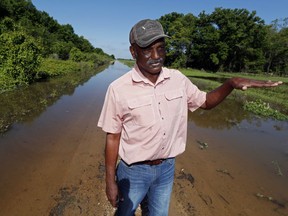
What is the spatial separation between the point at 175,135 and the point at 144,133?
296mm

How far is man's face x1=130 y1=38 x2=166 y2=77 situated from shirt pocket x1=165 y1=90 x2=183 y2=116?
20 centimetres

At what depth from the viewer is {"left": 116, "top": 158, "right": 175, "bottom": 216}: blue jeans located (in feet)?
7.25

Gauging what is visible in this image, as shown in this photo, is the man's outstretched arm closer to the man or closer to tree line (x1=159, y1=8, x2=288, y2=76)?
the man

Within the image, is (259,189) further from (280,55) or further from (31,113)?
(280,55)

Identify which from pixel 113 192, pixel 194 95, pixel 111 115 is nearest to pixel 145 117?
pixel 111 115

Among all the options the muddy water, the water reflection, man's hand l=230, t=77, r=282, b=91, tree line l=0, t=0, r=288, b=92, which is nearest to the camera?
man's hand l=230, t=77, r=282, b=91

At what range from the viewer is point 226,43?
50656 millimetres

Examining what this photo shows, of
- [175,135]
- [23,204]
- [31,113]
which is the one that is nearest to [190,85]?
[175,135]

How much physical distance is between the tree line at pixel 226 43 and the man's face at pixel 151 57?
163ft

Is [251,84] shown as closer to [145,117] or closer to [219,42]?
[145,117]

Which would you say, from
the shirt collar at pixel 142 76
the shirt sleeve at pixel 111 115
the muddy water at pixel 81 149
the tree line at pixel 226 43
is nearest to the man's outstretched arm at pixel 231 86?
the shirt collar at pixel 142 76

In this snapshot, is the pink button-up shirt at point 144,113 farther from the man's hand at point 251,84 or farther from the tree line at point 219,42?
the tree line at point 219,42

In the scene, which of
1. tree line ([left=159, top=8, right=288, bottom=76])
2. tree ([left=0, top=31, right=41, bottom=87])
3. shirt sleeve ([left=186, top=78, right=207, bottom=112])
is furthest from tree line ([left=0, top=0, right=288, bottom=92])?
shirt sleeve ([left=186, top=78, right=207, bottom=112])

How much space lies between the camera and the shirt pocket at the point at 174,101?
2.08 meters
